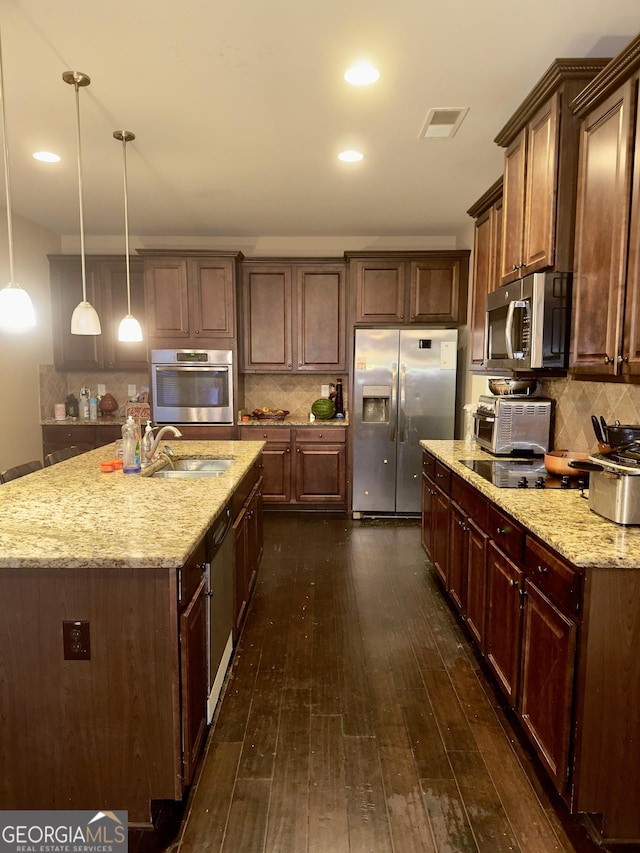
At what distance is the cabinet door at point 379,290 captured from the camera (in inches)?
187

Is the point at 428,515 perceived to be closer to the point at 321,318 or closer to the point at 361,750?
the point at 361,750

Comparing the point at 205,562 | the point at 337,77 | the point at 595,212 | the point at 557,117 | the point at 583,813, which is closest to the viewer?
the point at 583,813

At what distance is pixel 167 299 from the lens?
475 centimetres

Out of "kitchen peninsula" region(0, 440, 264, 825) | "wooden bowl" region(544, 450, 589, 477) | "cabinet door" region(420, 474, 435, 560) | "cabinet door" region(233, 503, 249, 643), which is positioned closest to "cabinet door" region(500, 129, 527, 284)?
"wooden bowl" region(544, 450, 589, 477)

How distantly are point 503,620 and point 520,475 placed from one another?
722 millimetres

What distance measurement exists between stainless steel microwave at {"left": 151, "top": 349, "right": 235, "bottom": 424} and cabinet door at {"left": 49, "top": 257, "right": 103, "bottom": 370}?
787mm

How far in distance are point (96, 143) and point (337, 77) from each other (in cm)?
156

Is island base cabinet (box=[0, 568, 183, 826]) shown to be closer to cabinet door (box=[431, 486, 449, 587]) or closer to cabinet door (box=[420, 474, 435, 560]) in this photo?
cabinet door (box=[431, 486, 449, 587])

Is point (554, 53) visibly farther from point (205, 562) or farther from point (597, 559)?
point (205, 562)

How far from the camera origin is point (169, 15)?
1.93 metres

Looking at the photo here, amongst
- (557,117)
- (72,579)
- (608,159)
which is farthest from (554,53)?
A: (72,579)

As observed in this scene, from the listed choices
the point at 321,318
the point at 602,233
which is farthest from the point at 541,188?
the point at 321,318

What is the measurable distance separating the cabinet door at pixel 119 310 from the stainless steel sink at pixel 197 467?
2.23m

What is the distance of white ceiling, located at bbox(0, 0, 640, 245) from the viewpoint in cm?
194
